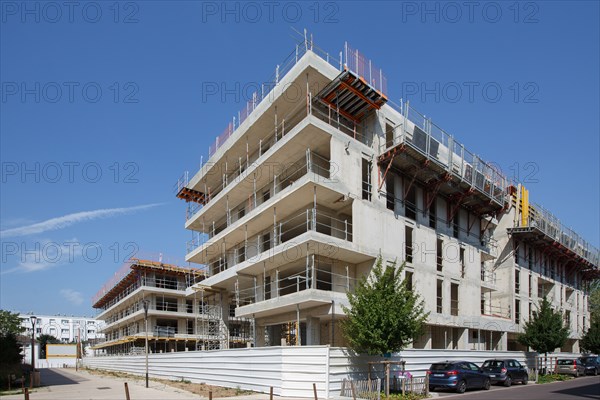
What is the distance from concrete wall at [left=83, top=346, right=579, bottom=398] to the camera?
68.8ft

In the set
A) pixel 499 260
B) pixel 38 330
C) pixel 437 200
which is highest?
pixel 437 200

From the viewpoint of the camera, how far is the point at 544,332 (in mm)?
35812

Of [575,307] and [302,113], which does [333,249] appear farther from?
[575,307]

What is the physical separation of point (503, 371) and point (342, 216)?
41.6ft

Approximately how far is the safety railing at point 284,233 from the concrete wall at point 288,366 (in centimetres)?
646

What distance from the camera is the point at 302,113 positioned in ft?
100

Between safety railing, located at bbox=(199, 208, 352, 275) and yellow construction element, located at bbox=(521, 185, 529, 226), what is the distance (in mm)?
21453

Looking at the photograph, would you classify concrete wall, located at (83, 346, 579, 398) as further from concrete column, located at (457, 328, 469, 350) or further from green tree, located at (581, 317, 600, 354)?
green tree, located at (581, 317, 600, 354)

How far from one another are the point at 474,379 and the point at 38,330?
398 ft

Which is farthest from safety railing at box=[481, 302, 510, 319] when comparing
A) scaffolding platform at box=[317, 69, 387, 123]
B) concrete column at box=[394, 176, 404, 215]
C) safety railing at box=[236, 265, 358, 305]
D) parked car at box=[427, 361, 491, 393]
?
scaffolding platform at box=[317, 69, 387, 123]

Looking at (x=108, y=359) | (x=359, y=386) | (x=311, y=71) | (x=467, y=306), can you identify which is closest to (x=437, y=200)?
(x=467, y=306)

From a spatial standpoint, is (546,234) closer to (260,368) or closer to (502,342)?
(502,342)

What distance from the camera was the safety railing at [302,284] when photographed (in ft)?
87.8

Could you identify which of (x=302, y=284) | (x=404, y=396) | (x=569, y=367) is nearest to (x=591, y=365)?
(x=569, y=367)
